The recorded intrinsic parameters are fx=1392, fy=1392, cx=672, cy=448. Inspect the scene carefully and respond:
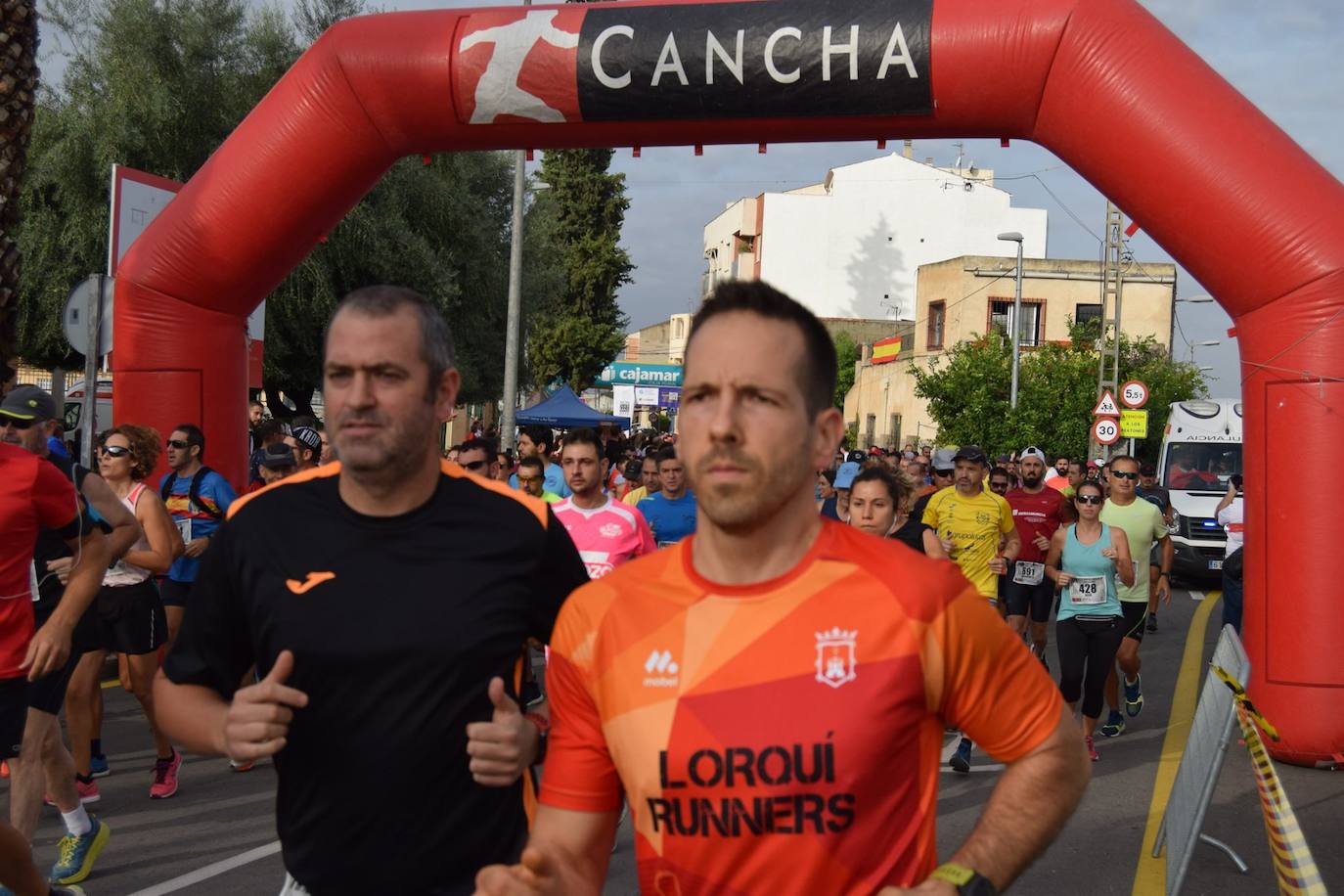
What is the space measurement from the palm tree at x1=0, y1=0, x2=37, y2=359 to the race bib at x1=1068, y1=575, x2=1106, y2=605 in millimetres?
7860

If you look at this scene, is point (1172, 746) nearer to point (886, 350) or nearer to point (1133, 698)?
point (1133, 698)

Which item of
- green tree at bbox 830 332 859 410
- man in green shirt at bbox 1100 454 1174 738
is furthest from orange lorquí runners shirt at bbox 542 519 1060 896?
green tree at bbox 830 332 859 410

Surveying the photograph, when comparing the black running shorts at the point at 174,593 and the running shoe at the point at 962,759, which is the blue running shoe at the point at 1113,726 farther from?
the black running shorts at the point at 174,593

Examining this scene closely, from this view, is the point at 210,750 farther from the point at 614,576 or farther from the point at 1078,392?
the point at 1078,392

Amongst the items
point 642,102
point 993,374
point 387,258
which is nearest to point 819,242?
point 993,374

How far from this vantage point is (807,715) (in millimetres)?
2090

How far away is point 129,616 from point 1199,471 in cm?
1744

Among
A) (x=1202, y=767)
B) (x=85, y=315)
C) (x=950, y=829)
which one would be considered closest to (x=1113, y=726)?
(x=950, y=829)

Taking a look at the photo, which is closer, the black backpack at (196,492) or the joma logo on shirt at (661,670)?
the joma logo on shirt at (661,670)

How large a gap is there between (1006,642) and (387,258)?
73.8ft

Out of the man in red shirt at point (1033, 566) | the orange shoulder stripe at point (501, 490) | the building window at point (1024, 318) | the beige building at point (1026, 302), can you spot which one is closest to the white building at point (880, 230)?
the beige building at point (1026, 302)

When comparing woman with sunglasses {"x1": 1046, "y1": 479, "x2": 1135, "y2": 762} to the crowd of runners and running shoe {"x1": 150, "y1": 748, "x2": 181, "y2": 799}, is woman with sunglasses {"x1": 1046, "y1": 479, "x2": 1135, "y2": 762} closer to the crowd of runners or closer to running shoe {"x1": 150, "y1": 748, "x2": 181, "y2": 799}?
running shoe {"x1": 150, "y1": 748, "x2": 181, "y2": 799}

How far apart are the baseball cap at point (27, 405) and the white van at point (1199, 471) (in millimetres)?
17024

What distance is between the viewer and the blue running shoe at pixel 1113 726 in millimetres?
9680
